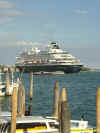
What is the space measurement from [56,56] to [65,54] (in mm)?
4038

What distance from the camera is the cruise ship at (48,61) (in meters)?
105

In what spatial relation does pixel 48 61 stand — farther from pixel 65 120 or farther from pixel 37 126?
pixel 65 120

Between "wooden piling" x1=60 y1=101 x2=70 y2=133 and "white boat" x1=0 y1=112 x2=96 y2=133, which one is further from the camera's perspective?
"white boat" x1=0 y1=112 x2=96 y2=133

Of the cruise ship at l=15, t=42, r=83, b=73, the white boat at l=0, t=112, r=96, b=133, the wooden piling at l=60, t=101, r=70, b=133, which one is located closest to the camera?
the wooden piling at l=60, t=101, r=70, b=133

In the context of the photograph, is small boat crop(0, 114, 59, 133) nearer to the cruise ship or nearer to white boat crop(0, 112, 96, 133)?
white boat crop(0, 112, 96, 133)

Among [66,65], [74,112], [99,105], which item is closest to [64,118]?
[99,105]

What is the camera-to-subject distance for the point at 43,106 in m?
26.9

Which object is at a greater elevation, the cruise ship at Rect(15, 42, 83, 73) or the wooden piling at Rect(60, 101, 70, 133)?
the cruise ship at Rect(15, 42, 83, 73)

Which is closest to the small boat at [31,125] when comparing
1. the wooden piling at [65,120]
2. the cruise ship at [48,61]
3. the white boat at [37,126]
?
the white boat at [37,126]

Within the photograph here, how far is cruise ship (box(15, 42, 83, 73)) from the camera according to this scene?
344 feet

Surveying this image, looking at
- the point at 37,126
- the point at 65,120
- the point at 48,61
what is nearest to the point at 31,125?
the point at 37,126

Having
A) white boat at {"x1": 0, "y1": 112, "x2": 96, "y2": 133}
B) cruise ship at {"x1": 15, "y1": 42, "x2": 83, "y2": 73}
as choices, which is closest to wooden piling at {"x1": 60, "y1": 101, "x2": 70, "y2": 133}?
white boat at {"x1": 0, "y1": 112, "x2": 96, "y2": 133}

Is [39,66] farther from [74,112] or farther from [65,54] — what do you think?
[74,112]

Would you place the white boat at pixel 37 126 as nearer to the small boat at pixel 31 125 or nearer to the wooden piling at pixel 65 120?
the small boat at pixel 31 125
